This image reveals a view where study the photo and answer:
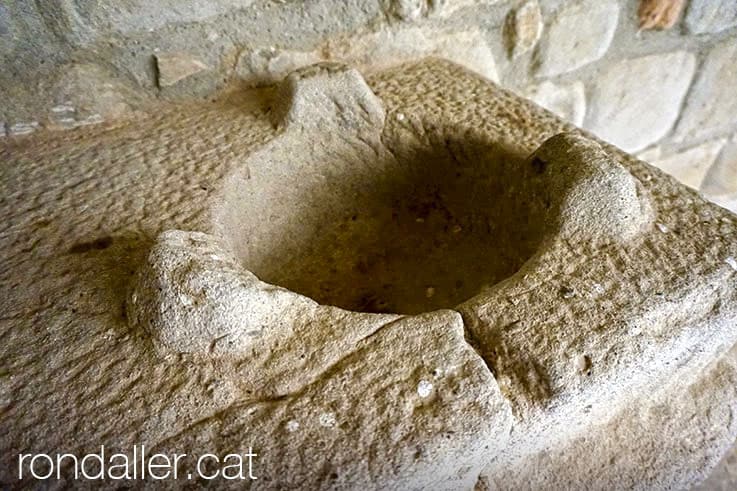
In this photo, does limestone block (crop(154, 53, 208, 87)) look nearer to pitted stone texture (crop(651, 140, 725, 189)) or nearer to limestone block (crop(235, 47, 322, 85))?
limestone block (crop(235, 47, 322, 85))

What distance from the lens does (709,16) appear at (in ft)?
4.83

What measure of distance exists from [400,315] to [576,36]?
0.94 m

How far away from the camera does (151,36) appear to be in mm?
1008

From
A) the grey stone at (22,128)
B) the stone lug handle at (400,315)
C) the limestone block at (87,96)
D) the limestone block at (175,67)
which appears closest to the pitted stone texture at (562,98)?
the stone lug handle at (400,315)

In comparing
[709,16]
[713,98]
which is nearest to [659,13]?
[709,16]

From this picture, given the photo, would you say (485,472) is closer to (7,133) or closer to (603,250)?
(603,250)

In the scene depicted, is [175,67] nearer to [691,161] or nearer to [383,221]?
[383,221]

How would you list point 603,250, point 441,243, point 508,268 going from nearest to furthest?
point 603,250, point 508,268, point 441,243

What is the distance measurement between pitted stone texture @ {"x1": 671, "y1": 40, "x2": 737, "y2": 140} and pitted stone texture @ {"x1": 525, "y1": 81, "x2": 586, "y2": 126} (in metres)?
0.37

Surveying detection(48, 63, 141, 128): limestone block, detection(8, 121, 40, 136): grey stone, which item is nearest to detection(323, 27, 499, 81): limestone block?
detection(48, 63, 141, 128): limestone block

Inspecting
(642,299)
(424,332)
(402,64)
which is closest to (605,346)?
(642,299)

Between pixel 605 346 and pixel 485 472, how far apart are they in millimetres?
204

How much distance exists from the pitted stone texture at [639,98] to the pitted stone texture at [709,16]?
0.23ft

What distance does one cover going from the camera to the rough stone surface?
0.58 metres
